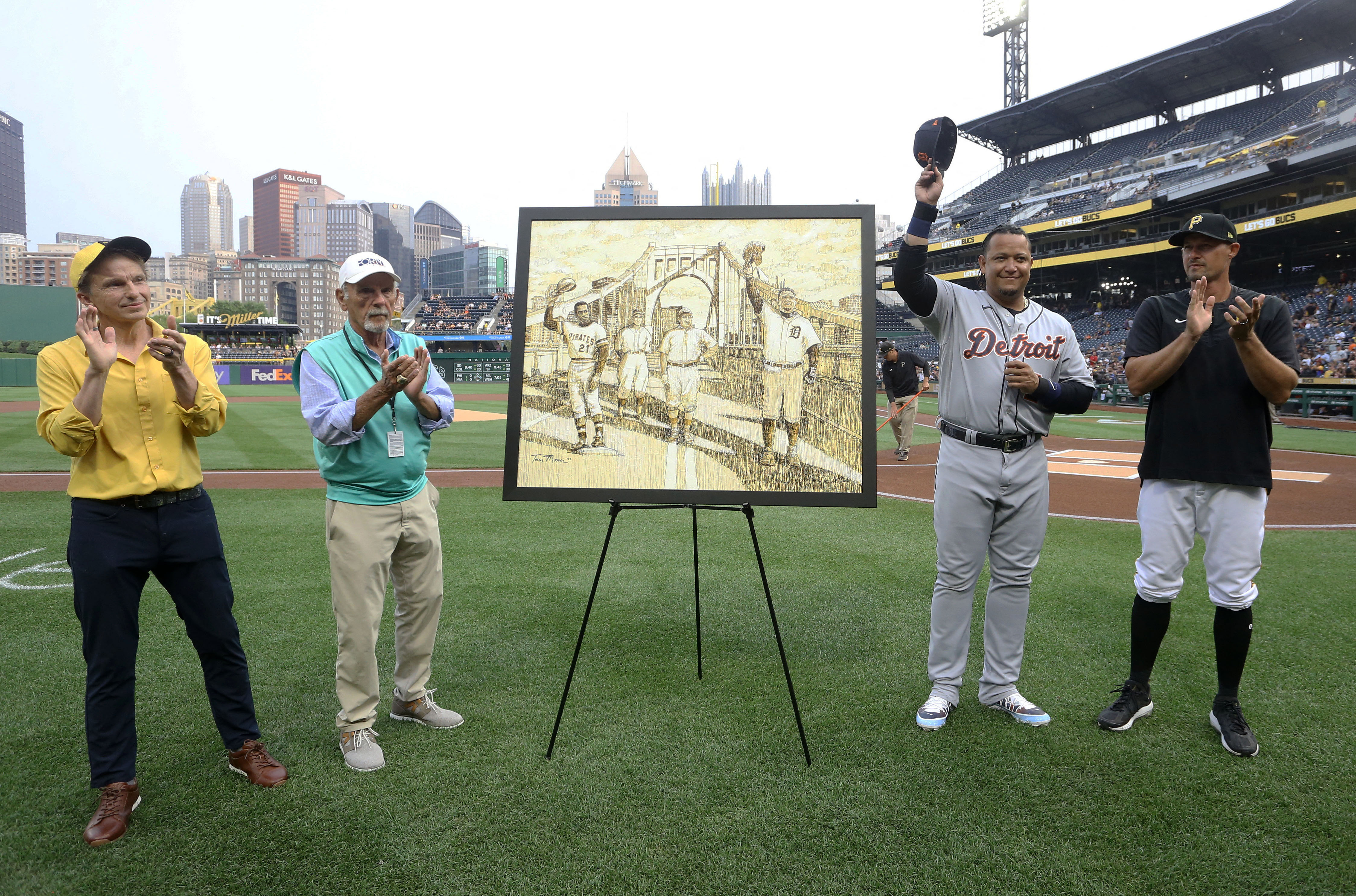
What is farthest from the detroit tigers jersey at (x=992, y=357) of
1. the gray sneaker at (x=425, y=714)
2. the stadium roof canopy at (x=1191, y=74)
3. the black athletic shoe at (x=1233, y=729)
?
the stadium roof canopy at (x=1191, y=74)

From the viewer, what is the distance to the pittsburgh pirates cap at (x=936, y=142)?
137 inches

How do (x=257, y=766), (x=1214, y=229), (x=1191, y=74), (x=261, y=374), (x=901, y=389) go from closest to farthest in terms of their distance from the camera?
(x=257, y=766)
(x=1214, y=229)
(x=901, y=389)
(x=1191, y=74)
(x=261, y=374)

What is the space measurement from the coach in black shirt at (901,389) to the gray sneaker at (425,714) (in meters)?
11.0

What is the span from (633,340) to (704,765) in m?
1.95

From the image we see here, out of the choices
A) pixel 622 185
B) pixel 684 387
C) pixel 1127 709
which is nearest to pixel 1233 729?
pixel 1127 709

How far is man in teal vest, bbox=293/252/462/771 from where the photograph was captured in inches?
133

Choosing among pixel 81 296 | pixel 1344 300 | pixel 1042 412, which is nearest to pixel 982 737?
pixel 1042 412

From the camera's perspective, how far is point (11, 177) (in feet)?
586

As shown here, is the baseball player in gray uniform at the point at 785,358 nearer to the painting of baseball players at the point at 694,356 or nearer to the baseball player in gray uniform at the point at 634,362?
the painting of baseball players at the point at 694,356

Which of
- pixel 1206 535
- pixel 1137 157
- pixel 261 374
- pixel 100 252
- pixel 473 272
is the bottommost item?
pixel 1206 535

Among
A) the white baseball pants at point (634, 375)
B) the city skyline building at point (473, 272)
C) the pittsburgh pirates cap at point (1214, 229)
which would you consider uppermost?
A: the city skyline building at point (473, 272)

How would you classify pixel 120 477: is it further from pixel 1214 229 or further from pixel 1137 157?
pixel 1137 157

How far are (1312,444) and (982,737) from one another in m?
17.5

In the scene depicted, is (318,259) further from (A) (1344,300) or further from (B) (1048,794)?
(B) (1048,794)
